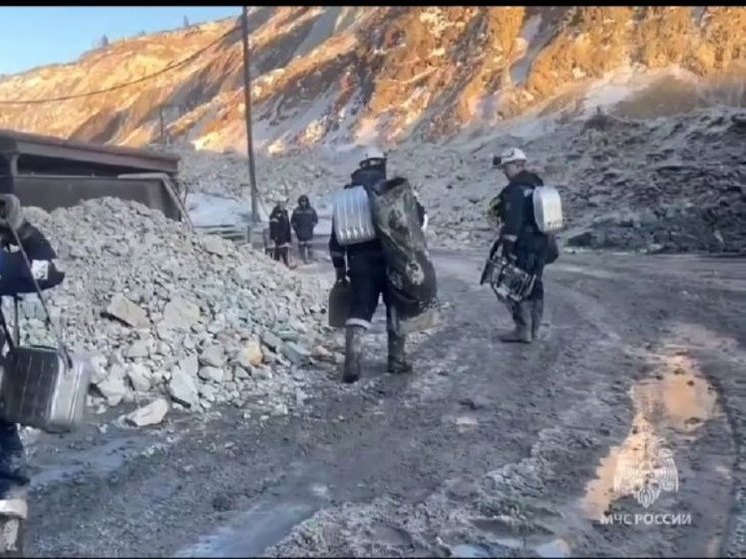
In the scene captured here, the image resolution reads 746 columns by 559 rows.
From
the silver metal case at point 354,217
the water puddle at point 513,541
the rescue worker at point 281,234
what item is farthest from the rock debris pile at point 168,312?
the rescue worker at point 281,234

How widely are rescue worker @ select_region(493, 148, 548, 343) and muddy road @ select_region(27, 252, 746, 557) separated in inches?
14.4

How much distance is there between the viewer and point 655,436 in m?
5.53

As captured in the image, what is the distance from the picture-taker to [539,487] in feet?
15.2

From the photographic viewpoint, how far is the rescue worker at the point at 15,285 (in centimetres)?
409

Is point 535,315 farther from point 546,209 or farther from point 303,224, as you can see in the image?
point 303,224

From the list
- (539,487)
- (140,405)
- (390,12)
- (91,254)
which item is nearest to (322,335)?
(91,254)

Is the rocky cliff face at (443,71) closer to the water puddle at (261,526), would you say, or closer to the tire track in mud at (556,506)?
the tire track in mud at (556,506)

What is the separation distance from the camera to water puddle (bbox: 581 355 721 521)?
4559 millimetres

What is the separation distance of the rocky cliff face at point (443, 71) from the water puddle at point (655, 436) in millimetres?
30861

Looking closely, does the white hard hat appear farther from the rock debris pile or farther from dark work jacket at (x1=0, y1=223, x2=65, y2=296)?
dark work jacket at (x1=0, y1=223, x2=65, y2=296)

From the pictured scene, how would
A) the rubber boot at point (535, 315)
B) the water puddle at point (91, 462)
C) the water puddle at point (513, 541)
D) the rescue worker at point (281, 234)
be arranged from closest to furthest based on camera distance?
the water puddle at point (513, 541) < the water puddle at point (91, 462) < the rubber boot at point (535, 315) < the rescue worker at point (281, 234)

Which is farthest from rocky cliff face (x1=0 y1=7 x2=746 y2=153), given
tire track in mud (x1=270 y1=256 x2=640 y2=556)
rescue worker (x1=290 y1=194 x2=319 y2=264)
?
tire track in mud (x1=270 y1=256 x2=640 y2=556)

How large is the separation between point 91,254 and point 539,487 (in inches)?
235

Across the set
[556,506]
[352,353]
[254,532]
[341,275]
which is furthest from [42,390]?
[341,275]
